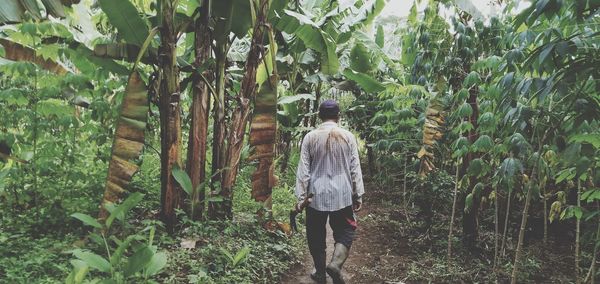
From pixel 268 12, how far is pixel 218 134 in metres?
1.28

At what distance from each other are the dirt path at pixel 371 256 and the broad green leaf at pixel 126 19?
98.7 inches

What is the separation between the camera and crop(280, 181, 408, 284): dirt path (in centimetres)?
436

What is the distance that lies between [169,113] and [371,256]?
3.12 m

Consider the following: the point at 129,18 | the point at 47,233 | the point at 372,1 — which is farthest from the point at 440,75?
the point at 47,233

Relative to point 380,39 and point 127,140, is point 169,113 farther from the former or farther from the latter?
point 380,39

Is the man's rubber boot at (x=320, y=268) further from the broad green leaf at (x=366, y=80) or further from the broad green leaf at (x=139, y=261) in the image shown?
the broad green leaf at (x=366, y=80)

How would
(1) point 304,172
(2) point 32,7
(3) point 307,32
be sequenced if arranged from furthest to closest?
(3) point 307,32 → (1) point 304,172 → (2) point 32,7

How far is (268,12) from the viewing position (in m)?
4.04

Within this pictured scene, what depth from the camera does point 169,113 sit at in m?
3.60

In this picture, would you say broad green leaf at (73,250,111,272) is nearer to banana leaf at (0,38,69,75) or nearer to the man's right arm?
the man's right arm

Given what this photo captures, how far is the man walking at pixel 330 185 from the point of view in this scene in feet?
11.9

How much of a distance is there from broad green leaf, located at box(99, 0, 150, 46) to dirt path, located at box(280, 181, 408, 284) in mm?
2507

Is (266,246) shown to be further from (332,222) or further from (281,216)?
(281,216)

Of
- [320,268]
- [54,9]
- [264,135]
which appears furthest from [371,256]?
[54,9]
